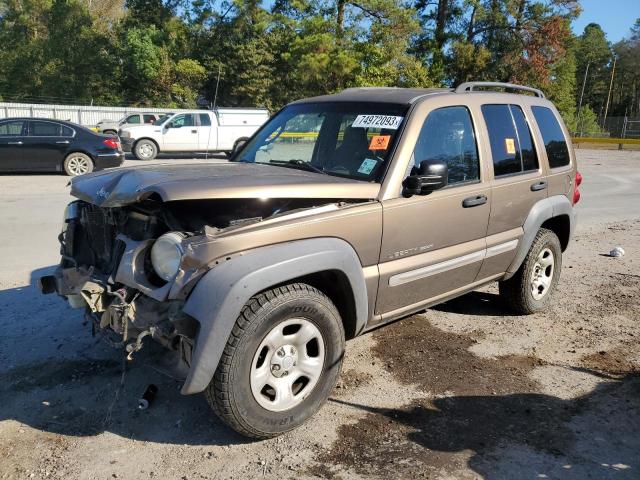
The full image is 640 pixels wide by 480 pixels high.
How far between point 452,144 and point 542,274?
194 centimetres

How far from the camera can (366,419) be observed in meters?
3.45

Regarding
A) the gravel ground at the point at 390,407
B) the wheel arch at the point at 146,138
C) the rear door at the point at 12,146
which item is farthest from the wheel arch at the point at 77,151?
the gravel ground at the point at 390,407

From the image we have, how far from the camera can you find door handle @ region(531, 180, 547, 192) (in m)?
4.78

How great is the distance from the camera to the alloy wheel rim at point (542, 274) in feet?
17.2

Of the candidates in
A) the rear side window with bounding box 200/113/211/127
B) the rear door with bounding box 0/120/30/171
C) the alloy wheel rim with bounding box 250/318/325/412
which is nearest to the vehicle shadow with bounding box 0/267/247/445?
the alloy wheel rim with bounding box 250/318/325/412

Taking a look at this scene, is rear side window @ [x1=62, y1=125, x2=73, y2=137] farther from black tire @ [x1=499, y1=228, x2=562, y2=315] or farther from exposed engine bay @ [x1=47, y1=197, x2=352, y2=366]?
black tire @ [x1=499, y1=228, x2=562, y2=315]

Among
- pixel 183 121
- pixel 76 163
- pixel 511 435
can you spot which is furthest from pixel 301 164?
pixel 183 121

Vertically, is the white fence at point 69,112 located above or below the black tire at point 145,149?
above

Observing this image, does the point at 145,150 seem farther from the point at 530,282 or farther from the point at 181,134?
the point at 530,282

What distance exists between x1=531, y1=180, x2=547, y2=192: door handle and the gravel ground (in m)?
1.26

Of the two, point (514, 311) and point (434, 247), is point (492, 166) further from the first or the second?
point (514, 311)

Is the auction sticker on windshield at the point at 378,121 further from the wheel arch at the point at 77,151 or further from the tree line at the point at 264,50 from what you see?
the tree line at the point at 264,50

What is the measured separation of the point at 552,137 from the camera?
5219 millimetres

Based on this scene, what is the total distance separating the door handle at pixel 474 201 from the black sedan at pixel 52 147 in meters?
12.7
